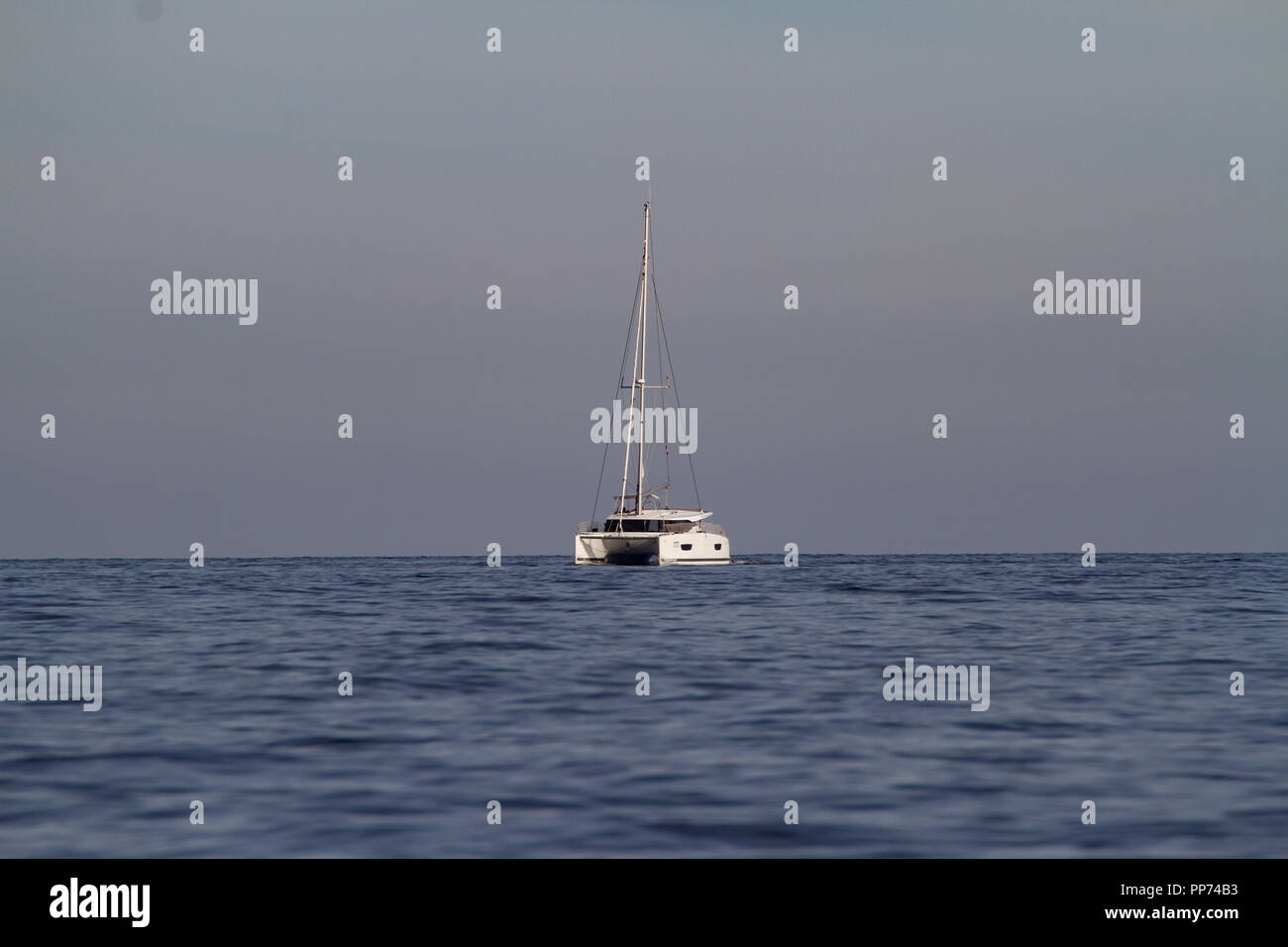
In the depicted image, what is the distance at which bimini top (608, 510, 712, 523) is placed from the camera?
9906cm

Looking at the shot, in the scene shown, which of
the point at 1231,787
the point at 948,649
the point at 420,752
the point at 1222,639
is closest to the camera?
the point at 1231,787

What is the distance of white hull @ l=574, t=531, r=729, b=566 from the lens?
95188 mm

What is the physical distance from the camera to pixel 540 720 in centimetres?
2347

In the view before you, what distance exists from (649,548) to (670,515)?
16.5 feet

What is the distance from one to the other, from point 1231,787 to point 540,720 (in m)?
11.1

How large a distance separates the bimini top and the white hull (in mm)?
1313

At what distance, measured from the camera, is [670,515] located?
99.3 meters

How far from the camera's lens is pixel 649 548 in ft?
312

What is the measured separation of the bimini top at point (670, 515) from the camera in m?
99.1

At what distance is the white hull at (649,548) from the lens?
95188 millimetres

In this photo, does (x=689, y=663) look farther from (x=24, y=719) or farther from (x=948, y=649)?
(x=24, y=719)

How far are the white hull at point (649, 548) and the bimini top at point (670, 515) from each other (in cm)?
131
